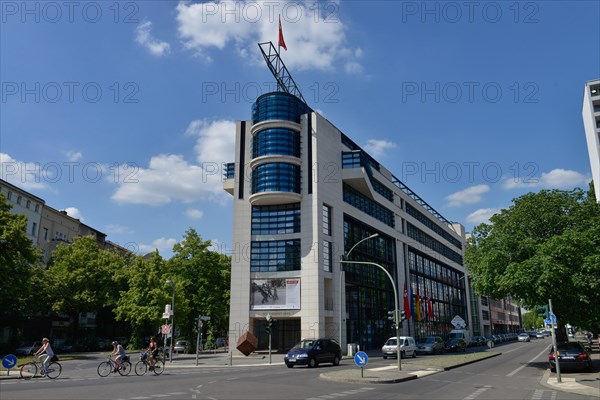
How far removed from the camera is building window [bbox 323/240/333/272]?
155 feet

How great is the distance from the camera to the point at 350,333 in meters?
49.6

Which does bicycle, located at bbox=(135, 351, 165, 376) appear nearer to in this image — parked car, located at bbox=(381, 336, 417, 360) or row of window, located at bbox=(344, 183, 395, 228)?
parked car, located at bbox=(381, 336, 417, 360)

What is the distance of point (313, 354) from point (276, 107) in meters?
28.6

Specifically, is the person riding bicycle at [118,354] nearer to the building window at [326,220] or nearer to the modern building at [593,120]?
the building window at [326,220]

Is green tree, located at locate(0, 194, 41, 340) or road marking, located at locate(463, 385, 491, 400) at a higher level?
green tree, located at locate(0, 194, 41, 340)

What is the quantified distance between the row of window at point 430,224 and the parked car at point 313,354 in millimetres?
46503

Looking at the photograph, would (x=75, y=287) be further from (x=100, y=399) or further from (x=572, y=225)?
(x=572, y=225)

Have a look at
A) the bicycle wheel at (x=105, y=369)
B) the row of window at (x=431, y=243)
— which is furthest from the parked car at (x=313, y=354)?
the row of window at (x=431, y=243)

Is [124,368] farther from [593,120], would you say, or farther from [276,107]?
[593,120]

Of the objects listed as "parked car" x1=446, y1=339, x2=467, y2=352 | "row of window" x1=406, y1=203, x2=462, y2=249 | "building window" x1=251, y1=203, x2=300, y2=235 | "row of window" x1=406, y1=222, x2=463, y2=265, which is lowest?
"parked car" x1=446, y1=339, x2=467, y2=352

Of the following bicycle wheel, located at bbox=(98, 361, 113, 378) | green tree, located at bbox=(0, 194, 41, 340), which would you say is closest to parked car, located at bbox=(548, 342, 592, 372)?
bicycle wheel, located at bbox=(98, 361, 113, 378)

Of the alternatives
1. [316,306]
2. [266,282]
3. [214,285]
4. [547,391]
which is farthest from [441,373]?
[214,285]

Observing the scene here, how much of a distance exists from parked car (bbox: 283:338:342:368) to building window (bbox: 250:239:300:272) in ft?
59.4

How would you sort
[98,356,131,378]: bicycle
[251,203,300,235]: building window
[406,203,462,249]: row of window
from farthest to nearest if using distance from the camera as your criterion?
[406,203,462,249]: row of window → [251,203,300,235]: building window → [98,356,131,378]: bicycle
